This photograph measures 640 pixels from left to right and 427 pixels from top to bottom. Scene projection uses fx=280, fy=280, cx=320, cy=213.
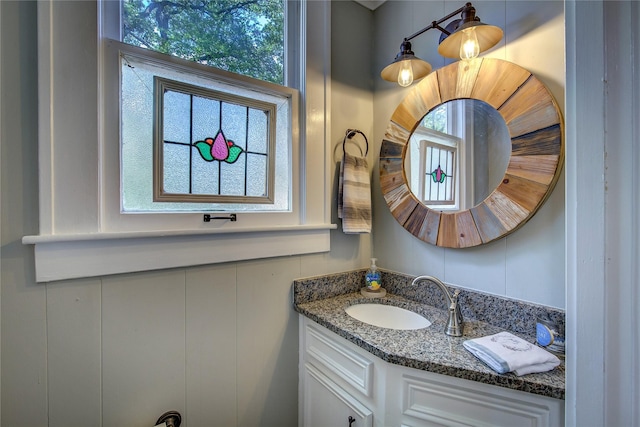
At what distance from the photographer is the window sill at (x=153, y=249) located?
780 mm

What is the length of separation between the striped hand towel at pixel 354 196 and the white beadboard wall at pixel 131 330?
0.07 metres

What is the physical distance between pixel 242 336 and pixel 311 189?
669mm

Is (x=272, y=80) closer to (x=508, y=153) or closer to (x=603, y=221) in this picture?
(x=508, y=153)

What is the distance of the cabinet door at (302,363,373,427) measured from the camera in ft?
3.02

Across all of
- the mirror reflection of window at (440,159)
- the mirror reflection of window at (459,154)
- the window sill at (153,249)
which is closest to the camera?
the window sill at (153,249)

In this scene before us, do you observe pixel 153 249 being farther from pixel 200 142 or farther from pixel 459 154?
pixel 459 154

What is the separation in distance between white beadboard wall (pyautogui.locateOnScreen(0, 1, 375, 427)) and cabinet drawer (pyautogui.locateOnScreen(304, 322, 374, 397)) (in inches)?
4.3

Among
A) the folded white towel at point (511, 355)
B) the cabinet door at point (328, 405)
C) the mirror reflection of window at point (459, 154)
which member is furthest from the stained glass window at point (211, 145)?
the folded white towel at point (511, 355)

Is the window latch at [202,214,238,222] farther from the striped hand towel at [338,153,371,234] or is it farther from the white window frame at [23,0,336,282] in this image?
the striped hand towel at [338,153,371,234]

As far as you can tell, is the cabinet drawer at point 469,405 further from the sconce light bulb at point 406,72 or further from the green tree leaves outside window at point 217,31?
the green tree leaves outside window at point 217,31

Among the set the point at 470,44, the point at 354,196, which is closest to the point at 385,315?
the point at 354,196

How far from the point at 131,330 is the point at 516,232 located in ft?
4.33

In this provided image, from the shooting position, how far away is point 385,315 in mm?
1250

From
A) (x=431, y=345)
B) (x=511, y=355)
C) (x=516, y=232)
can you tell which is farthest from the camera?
(x=516, y=232)
